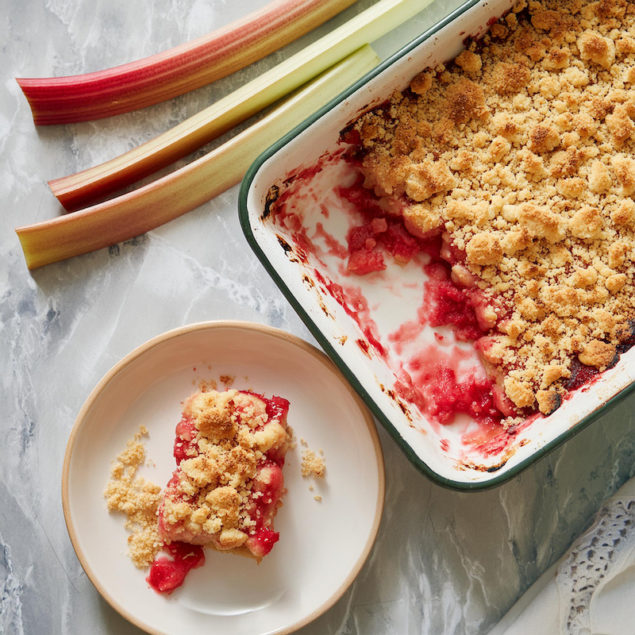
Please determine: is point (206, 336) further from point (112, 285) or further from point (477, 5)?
point (477, 5)

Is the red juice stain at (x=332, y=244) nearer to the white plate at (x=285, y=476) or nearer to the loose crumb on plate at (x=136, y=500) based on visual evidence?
the white plate at (x=285, y=476)

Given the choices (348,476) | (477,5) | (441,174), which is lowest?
(348,476)

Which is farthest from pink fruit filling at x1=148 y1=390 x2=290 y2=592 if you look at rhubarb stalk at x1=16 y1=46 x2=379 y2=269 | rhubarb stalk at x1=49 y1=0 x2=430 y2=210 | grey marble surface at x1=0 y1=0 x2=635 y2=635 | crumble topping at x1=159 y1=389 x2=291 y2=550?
rhubarb stalk at x1=49 y1=0 x2=430 y2=210

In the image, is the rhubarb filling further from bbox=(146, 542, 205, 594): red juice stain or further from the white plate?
bbox=(146, 542, 205, 594): red juice stain

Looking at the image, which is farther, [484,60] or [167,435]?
[167,435]

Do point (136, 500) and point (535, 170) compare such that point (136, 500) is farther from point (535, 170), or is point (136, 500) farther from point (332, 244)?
point (535, 170)

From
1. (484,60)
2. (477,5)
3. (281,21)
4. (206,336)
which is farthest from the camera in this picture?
(281,21)

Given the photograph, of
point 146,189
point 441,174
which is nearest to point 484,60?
point 441,174
